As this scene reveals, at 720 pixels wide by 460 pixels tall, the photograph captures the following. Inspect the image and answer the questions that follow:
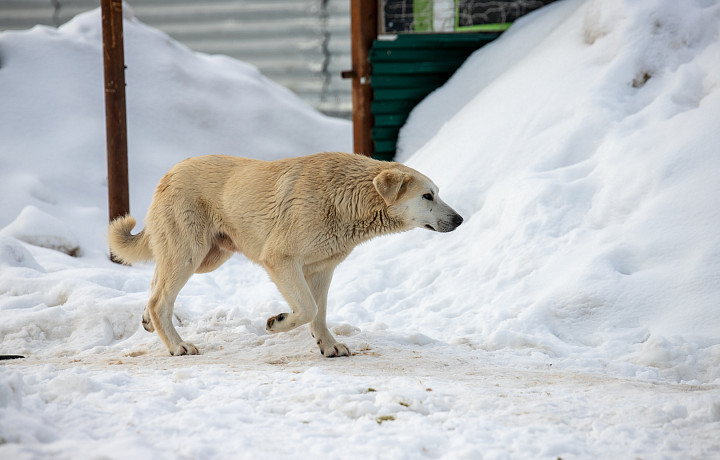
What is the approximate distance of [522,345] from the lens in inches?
212

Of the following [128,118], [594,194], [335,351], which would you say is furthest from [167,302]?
[128,118]

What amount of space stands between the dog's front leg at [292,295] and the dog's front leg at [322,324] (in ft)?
1.01

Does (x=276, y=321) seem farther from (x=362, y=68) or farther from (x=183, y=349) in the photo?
(x=362, y=68)

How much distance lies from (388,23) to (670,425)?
8699 mm

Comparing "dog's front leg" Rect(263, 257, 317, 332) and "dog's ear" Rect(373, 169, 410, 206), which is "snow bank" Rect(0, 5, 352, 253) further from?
"dog's ear" Rect(373, 169, 410, 206)

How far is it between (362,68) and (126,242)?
18.9 feet

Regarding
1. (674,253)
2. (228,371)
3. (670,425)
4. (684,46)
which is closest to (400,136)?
(684,46)

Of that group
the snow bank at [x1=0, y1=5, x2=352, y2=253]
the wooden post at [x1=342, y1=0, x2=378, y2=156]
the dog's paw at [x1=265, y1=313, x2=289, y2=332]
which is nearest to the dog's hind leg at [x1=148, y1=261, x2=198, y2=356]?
the dog's paw at [x1=265, y1=313, x2=289, y2=332]

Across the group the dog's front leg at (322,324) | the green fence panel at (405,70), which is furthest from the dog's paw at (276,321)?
the green fence panel at (405,70)

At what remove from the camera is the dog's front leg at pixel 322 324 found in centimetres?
517

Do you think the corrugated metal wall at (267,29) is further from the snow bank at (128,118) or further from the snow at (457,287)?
the snow at (457,287)

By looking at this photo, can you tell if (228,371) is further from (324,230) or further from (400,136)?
(400,136)

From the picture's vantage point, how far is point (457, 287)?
6699 mm

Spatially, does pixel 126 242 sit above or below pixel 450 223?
below
